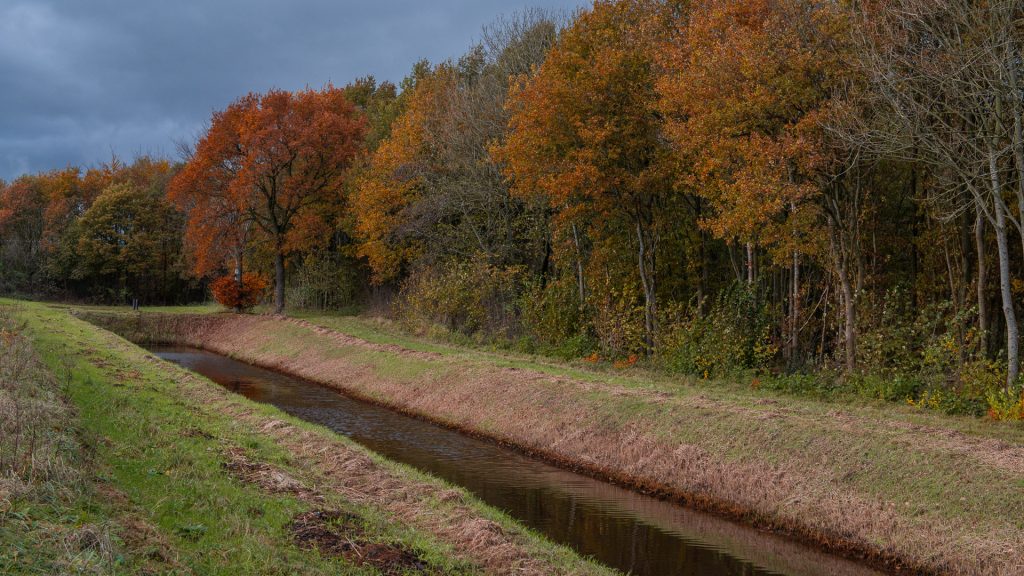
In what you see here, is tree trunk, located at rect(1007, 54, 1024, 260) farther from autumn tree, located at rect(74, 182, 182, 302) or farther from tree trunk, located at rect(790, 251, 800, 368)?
autumn tree, located at rect(74, 182, 182, 302)

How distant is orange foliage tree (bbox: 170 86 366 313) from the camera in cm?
4166

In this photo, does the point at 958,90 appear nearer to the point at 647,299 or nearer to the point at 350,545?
the point at 647,299

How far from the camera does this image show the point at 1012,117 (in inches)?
543

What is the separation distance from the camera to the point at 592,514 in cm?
1209

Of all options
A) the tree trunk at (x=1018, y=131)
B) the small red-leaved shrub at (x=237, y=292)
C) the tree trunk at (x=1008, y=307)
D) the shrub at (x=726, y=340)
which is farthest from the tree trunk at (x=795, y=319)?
the small red-leaved shrub at (x=237, y=292)

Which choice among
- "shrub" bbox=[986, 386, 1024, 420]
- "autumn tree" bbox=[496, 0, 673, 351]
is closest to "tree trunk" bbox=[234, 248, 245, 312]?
"autumn tree" bbox=[496, 0, 673, 351]

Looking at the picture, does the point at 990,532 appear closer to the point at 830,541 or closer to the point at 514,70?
the point at 830,541

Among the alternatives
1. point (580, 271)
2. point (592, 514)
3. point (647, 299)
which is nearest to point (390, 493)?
point (592, 514)

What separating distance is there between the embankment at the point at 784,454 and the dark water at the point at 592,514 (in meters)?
0.57

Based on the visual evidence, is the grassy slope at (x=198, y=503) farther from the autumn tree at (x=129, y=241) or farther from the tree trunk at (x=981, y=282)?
the autumn tree at (x=129, y=241)

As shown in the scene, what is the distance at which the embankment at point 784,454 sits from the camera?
32.4ft

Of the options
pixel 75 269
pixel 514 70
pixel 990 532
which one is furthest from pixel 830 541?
pixel 75 269

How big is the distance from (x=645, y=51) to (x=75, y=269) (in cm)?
5599

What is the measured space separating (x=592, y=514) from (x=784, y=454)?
3.44m
